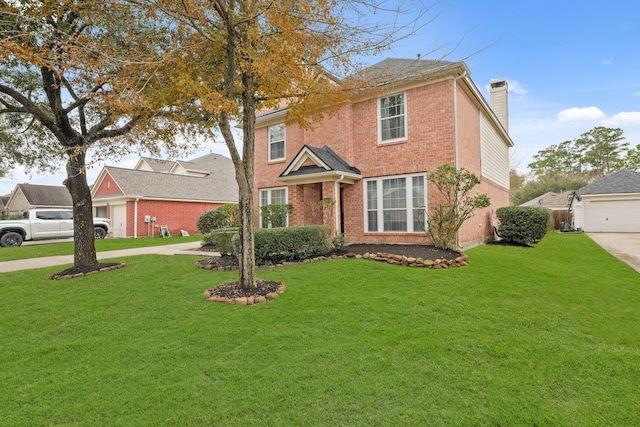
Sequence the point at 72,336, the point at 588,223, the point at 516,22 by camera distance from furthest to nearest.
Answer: the point at 588,223
the point at 516,22
the point at 72,336

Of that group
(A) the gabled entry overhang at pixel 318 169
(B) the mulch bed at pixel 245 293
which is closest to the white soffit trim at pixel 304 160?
(A) the gabled entry overhang at pixel 318 169

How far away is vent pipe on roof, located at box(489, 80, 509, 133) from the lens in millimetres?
16828

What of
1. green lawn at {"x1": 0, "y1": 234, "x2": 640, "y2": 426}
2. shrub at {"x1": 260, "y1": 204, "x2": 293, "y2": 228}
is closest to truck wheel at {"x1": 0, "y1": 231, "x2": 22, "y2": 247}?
green lawn at {"x1": 0, "y1": 234, "x2": 640, "y2": 426}

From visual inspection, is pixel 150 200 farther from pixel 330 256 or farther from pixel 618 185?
pixel 618 185

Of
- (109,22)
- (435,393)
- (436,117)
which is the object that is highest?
(109,22)

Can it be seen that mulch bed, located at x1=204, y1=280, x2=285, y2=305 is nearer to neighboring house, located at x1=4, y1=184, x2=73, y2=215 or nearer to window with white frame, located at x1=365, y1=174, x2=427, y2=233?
window with white frame, located at x1=365, y1=174, x2=427, y2=233

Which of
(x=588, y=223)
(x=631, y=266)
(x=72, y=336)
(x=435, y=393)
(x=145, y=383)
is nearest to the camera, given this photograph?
(x=435, y=393)

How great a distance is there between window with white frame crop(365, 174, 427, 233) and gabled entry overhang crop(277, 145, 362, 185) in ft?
2.72

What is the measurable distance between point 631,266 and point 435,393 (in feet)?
29.5

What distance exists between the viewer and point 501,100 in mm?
17000

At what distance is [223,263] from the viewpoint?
8.43 metres

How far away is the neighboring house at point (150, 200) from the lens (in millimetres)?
20453

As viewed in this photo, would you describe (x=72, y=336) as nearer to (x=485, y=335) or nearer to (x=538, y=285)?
(x=485, y=335)

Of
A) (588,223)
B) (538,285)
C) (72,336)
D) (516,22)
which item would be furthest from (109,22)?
(588,223)
